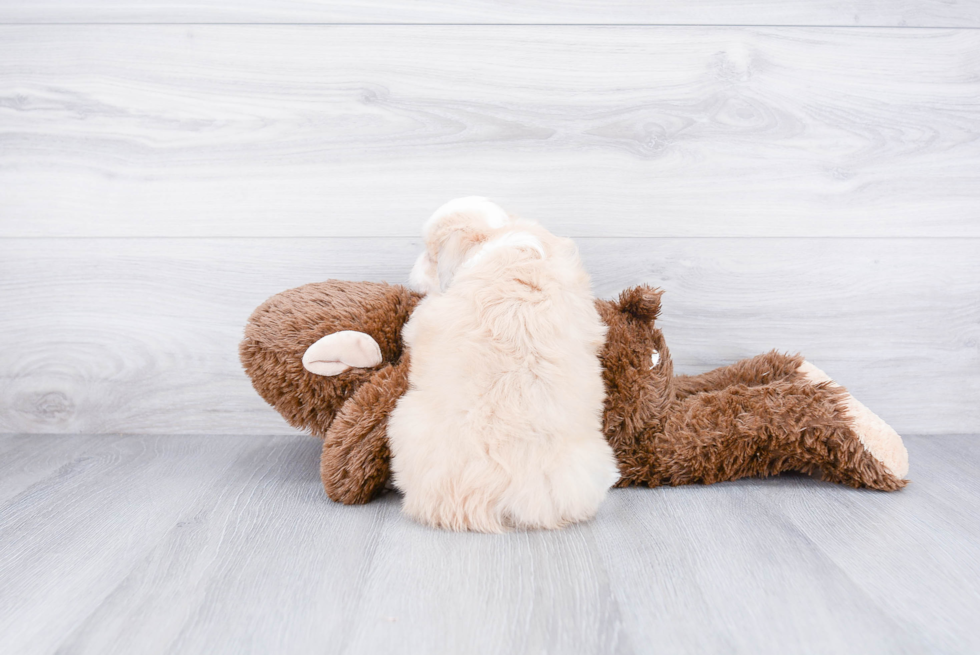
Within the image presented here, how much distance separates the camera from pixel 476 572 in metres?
0.66

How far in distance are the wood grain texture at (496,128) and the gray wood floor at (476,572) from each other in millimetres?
408

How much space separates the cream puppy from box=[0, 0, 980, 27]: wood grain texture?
43 cm

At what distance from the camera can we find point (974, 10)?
103cm

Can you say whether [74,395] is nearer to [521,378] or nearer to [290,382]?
[290,382]

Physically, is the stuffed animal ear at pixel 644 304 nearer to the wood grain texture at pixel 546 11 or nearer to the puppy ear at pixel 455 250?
the puppy ear at pixel 455 250

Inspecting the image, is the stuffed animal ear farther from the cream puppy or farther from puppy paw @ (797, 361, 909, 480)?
puppy paw @ (797, 361, 909, 480)

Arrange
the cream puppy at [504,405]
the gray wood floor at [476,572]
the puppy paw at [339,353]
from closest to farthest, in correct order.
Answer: the gray wood floor at [476,572]
the cream puppy at [504,405]
the puppy paw at [339,353]

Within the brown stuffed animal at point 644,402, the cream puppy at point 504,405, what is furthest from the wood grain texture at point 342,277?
the cream puppy at point 504,405

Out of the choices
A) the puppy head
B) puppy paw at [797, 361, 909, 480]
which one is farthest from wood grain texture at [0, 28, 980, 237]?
puppy paw at [797, 361, 909, 480]

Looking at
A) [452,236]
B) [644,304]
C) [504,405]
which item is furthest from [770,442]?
[452,236]

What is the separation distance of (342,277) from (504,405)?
1.48 feet

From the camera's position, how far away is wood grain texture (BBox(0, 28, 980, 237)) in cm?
103

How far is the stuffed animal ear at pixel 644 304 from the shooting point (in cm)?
86

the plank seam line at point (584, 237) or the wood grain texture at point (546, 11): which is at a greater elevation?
the wood grain texture at point (546, 11)
